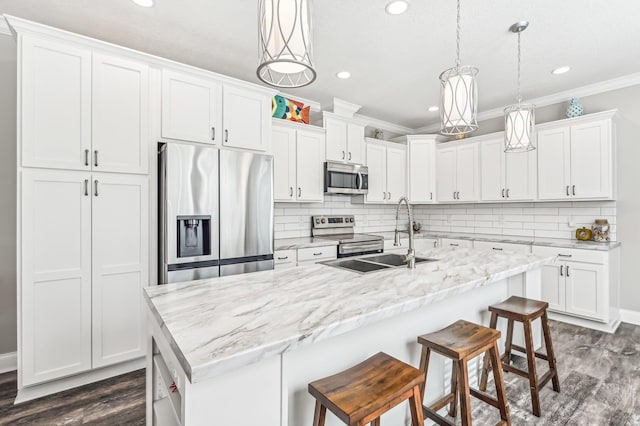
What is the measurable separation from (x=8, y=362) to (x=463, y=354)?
3350 mm

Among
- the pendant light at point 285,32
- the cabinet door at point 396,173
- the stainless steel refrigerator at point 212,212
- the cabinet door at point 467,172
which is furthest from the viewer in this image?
the cabinet door at point 396,173

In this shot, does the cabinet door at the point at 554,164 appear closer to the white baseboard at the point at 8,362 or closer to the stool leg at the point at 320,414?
the stool leg at the point at 320,414

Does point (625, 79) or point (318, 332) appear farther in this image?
point (625, 79)

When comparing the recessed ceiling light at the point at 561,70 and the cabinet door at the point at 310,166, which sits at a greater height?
the recessed ceiling light at the point at 561,70

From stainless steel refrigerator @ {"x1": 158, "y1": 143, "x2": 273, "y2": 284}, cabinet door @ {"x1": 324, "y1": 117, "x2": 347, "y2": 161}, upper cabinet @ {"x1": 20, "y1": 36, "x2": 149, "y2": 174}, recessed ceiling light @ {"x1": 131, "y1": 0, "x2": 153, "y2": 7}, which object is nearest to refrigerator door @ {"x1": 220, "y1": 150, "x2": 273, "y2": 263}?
stainless steel refrigerator @ {"x1": 158, "y1": 143, "x2": 273, "y2": 284}

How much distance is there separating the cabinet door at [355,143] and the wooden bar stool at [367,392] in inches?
129

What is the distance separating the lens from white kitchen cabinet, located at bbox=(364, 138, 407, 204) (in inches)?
180

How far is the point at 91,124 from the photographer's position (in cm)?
230

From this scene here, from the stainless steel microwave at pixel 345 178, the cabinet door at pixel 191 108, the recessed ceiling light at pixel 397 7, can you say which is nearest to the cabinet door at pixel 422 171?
the stainless steel microwave at pixel 345 178

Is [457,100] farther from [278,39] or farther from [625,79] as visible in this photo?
[625,79]

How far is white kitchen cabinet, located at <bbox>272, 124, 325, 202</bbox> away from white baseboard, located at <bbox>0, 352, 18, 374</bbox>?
259 cm

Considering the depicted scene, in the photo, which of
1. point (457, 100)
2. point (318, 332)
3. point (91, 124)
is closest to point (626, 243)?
point (457, 100)

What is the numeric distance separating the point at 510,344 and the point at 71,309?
3155 millimetres

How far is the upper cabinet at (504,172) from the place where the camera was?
156 inches
